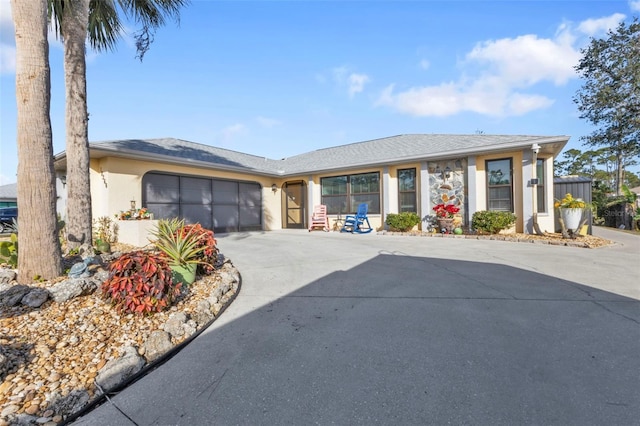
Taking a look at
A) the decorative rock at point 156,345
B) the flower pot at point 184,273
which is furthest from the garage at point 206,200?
the decorative rock at point 156,345

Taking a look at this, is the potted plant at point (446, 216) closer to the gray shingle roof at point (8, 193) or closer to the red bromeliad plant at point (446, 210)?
the red bromeliad plant at point (446, 210)

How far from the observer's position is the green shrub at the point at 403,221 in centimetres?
989

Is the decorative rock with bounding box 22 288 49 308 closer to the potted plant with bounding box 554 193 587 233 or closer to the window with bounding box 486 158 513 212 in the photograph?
the potted plant with bounding box 554 193 587 233

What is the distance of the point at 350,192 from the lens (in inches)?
468

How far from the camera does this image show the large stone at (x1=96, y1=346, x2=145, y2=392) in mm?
1855

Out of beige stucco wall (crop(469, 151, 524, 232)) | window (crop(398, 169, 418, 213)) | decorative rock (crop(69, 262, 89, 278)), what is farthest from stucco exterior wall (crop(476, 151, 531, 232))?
decorative rock (crop(69, 262, 89, 278))

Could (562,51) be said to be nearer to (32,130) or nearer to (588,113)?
(588,113)

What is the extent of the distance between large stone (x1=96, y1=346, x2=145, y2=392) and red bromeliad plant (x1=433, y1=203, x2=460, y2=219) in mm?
9019

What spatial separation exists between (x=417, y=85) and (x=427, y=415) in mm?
12247

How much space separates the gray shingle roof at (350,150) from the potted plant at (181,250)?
198 inches

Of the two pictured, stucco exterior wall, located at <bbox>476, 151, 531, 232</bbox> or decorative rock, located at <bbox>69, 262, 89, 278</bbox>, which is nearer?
decorative rock, located at <bbox>69, 262, 89, 278</bbox>

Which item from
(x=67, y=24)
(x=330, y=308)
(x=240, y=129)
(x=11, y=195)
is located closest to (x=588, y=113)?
(x=240, y=129)

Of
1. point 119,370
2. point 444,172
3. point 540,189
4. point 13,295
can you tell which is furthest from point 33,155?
point 540,189

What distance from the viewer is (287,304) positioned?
10.5 ft
